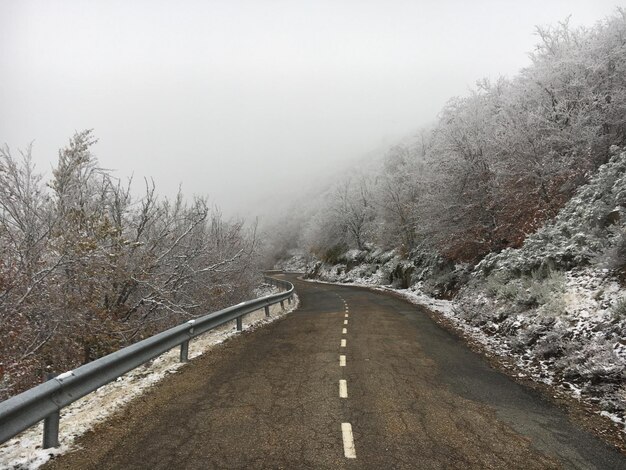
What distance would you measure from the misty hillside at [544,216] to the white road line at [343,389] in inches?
158

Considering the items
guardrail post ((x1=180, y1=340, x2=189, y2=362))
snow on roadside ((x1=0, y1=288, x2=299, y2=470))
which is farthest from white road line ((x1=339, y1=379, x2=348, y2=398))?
guardrail post ((x1=180, y1=340, x2=189, y2=362))

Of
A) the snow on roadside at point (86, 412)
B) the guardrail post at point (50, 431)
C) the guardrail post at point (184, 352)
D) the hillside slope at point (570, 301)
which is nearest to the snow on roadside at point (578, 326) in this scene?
the hillside slope at point (570, 301)

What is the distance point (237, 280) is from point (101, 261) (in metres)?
13.1

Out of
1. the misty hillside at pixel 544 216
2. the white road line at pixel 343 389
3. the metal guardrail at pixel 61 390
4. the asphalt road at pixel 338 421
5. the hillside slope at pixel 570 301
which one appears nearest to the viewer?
the metal guardrail at pixel 61 390

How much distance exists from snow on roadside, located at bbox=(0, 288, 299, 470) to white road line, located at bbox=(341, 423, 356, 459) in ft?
10.4

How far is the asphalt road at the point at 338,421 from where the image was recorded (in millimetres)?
4336

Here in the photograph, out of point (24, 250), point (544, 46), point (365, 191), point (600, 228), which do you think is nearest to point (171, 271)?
point (24, 250)

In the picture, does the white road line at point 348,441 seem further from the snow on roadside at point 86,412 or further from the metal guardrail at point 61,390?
the metal guardrail at point 61,390

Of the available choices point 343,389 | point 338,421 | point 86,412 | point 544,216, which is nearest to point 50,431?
point 86,412

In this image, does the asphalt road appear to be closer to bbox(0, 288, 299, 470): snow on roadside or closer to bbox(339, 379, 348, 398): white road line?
bbox(339, 379, 348, 398): white road line

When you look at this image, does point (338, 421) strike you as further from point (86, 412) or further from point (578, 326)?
point (578, 326)

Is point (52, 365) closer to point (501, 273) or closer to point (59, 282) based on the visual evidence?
point (59, 282)

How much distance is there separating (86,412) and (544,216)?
1634 centimetres

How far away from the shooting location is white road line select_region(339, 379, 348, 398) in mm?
6238
